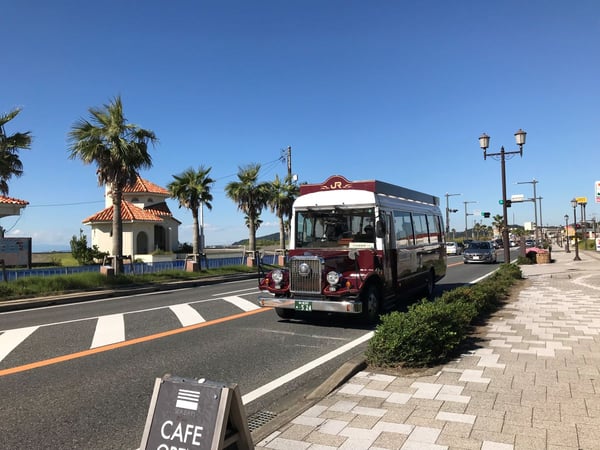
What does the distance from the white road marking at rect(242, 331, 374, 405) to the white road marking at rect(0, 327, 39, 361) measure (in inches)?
172

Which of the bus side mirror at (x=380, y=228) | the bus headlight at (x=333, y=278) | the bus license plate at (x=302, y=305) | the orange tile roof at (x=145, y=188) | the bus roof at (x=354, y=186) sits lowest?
the bus license plate at (x=302, y=305)

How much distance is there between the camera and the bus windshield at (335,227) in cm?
973

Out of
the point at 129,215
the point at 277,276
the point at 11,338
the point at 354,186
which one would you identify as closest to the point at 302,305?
the point at 277,276

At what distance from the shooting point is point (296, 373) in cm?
615

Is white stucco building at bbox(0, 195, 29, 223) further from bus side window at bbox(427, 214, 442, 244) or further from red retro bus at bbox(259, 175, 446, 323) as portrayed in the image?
bus side window at bbox(427, 214, 442, 244)

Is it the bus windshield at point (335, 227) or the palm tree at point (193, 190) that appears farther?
the palm tree at point (193, 190)

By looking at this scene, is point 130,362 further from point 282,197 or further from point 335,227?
point 282,197

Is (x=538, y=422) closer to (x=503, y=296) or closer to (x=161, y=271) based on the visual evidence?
(x=503, y=296)

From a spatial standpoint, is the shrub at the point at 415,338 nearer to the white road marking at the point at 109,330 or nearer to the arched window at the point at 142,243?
the white road marking at the point at 109,330

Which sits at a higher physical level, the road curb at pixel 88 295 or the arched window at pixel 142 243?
the arched window at pixel 142 243

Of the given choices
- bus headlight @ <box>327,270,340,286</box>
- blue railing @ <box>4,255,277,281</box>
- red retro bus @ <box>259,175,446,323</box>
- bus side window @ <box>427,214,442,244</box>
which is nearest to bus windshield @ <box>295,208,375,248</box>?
red retro bus @ <box>259,175,446,323</box>

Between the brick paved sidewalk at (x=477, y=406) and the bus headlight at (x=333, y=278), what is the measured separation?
113 inches

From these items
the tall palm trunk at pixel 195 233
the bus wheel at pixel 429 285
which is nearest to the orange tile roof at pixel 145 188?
the tall palm trunk at pixel 195 233

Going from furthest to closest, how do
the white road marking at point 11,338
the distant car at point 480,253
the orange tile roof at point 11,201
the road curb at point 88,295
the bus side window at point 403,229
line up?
the distant car at point 480,253, the orange tile roof at point 11,201, the road curb at point 88,295, the bus side window at point 403,229, the white road marking at point 11,338
